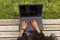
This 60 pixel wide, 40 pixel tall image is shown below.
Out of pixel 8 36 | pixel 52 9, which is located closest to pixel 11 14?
pixel 8 36

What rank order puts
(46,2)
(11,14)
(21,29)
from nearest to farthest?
(21,29) → (11,14) → (46,2)

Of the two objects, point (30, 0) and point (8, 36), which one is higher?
point (30, 0)

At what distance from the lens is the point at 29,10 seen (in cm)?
244

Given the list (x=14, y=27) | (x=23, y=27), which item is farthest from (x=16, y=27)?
(x=23, y=27)

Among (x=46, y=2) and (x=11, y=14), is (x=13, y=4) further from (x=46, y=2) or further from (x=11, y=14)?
(x=46, y=2)

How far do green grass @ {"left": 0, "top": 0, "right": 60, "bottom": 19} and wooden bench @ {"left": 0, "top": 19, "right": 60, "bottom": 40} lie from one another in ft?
0.20

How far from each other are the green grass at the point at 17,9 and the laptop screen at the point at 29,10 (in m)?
0.14

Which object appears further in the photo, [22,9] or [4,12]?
[4,12]

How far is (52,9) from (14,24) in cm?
42

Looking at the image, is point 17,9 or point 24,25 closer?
point 24,25

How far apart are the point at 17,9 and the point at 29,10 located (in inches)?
10.4

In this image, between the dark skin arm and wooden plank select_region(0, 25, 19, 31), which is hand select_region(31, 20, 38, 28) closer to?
the dark skin arm

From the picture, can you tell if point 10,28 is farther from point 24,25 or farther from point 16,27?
point 24,25

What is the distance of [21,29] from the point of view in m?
2.40
